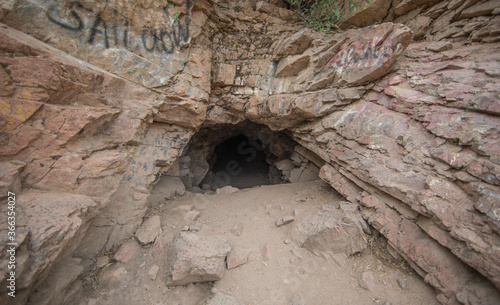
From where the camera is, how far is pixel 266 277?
3.13 metres

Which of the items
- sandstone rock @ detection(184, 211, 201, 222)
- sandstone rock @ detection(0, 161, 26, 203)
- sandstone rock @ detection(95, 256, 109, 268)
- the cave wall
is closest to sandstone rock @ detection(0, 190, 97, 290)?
the cave wall

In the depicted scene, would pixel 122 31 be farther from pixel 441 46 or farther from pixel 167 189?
pixel 441 46

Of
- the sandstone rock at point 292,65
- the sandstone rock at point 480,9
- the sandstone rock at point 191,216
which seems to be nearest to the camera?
the sandstone rock at point 480,9

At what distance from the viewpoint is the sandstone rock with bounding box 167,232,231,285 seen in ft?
9.52

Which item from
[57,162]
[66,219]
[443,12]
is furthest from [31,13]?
[443,12]

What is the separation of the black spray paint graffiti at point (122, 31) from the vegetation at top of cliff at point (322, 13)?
312cm

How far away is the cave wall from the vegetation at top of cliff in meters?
0.23

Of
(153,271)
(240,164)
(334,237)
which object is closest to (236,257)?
(153,271)

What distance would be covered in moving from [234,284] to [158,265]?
56.7 inches

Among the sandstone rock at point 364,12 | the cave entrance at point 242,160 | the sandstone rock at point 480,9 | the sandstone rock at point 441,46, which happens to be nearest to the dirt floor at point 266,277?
the cave entrance at point 242,160

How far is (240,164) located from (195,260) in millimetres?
8562

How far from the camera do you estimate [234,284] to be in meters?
3.02

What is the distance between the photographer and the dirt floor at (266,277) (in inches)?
111

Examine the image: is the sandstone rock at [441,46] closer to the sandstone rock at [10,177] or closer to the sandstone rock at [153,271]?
the sandstone rock at [153,271]
